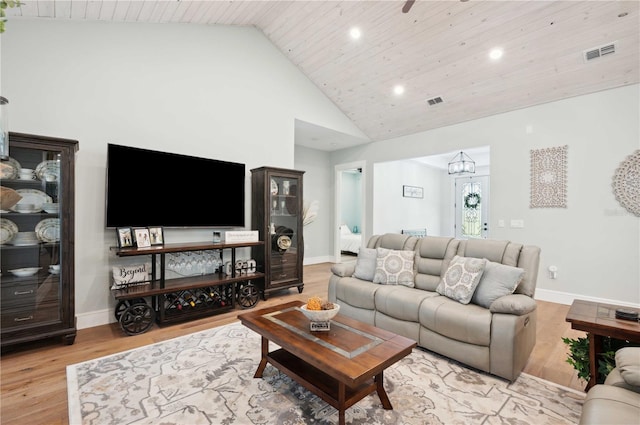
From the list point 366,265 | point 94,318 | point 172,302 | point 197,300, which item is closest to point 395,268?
point 366,265

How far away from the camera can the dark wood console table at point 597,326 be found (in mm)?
1686

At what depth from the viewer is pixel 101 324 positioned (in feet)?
10.8

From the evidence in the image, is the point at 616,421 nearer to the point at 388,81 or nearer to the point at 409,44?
the point at 409,44

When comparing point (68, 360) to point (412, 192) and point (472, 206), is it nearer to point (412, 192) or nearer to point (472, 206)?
point (412, 192)

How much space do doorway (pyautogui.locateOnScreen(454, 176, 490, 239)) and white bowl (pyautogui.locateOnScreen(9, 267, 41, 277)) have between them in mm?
9210

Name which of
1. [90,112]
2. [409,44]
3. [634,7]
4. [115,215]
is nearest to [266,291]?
[115,215]

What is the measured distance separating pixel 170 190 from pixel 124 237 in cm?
72

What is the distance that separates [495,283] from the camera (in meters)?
2.47

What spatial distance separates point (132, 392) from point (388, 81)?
4874 millimetres

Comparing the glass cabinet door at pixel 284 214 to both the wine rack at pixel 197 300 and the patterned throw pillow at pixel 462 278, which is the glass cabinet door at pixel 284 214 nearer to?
the wine rack at pixel 197 300

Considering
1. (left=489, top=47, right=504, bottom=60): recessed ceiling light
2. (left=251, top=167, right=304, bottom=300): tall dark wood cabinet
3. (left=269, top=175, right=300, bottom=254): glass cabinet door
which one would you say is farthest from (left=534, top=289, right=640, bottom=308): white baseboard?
(left=269, top=175, right=300, bottom=254): glass cabinet door

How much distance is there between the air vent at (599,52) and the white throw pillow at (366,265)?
3352 millimetres

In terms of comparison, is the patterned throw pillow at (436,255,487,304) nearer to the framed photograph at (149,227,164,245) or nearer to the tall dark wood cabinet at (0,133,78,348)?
the framed photograph at (149,227,164,245)

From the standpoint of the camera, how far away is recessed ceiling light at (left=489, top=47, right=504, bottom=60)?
144 inches
